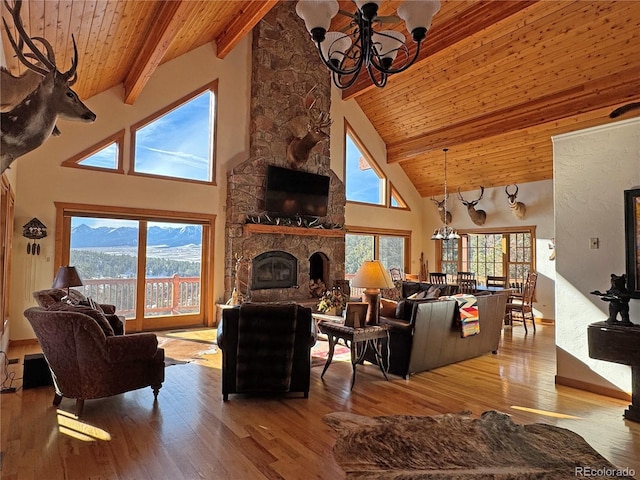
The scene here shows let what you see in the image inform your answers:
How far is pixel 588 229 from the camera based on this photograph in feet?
13.1

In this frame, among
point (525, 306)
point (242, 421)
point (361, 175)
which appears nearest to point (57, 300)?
point (242, 421)

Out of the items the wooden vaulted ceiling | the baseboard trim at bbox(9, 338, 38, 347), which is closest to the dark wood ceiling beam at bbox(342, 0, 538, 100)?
the wooden vaulted ceiling

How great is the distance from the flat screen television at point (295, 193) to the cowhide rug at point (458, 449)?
5.04 meters

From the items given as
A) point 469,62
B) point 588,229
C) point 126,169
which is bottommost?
point 588,229

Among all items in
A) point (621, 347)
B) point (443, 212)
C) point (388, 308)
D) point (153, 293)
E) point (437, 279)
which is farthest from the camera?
point (443, 212)

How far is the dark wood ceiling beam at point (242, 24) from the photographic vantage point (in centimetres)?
558

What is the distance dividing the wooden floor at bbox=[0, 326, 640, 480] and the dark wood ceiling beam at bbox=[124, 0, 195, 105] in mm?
3911

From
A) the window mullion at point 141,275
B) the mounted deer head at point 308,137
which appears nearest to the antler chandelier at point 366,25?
the mounted deer head at point 308,137

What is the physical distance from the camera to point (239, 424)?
305cm

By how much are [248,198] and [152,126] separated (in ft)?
6.88

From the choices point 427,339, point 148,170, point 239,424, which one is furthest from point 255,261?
point 239,424

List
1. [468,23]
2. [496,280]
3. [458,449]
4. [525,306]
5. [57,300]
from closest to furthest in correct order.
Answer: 1. [458,449]
2. [57,300]
3. [468,23]
4. [525,306]
5. [496,280]

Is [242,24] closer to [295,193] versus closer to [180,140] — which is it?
[180,140]

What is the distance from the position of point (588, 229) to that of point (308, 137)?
5237 mm
